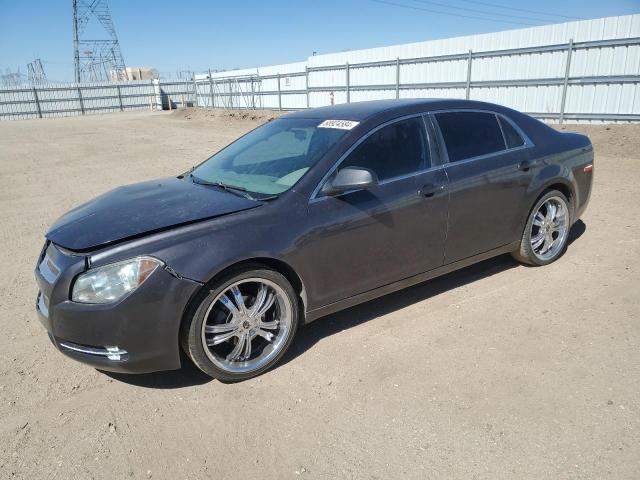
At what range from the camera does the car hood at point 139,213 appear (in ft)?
9.64

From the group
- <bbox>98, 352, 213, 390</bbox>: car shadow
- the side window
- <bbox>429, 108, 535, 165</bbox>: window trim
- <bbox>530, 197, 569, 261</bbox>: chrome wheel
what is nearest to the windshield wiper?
<bbox>98, 352, 213, 390</bbox>: car shadow

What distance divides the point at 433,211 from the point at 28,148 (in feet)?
61.9

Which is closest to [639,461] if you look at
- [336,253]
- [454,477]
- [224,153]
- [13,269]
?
[454,477]

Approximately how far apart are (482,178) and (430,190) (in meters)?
0.61

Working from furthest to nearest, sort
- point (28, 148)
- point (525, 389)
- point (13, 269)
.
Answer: point (28, 148), point (13, 269), point (525, 389)

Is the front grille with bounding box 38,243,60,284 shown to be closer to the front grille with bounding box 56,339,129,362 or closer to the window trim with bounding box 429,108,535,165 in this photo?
the front grille with bounding box 56,339,129,362

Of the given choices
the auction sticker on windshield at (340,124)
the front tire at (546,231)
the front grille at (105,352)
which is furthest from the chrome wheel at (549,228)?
the front grille at (105,352)

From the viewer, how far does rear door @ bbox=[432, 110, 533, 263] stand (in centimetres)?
394

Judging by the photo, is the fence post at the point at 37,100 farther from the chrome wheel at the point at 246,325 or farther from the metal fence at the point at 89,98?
the chrome wheel at the point at 246,325

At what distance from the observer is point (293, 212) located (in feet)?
10.5

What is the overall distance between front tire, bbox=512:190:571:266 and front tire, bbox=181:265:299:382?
2.52 metres

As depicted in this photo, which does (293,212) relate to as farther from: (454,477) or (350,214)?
(454,477)

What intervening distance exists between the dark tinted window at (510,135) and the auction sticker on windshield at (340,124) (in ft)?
5.20

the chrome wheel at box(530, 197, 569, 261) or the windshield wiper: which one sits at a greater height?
the windshield wiper
